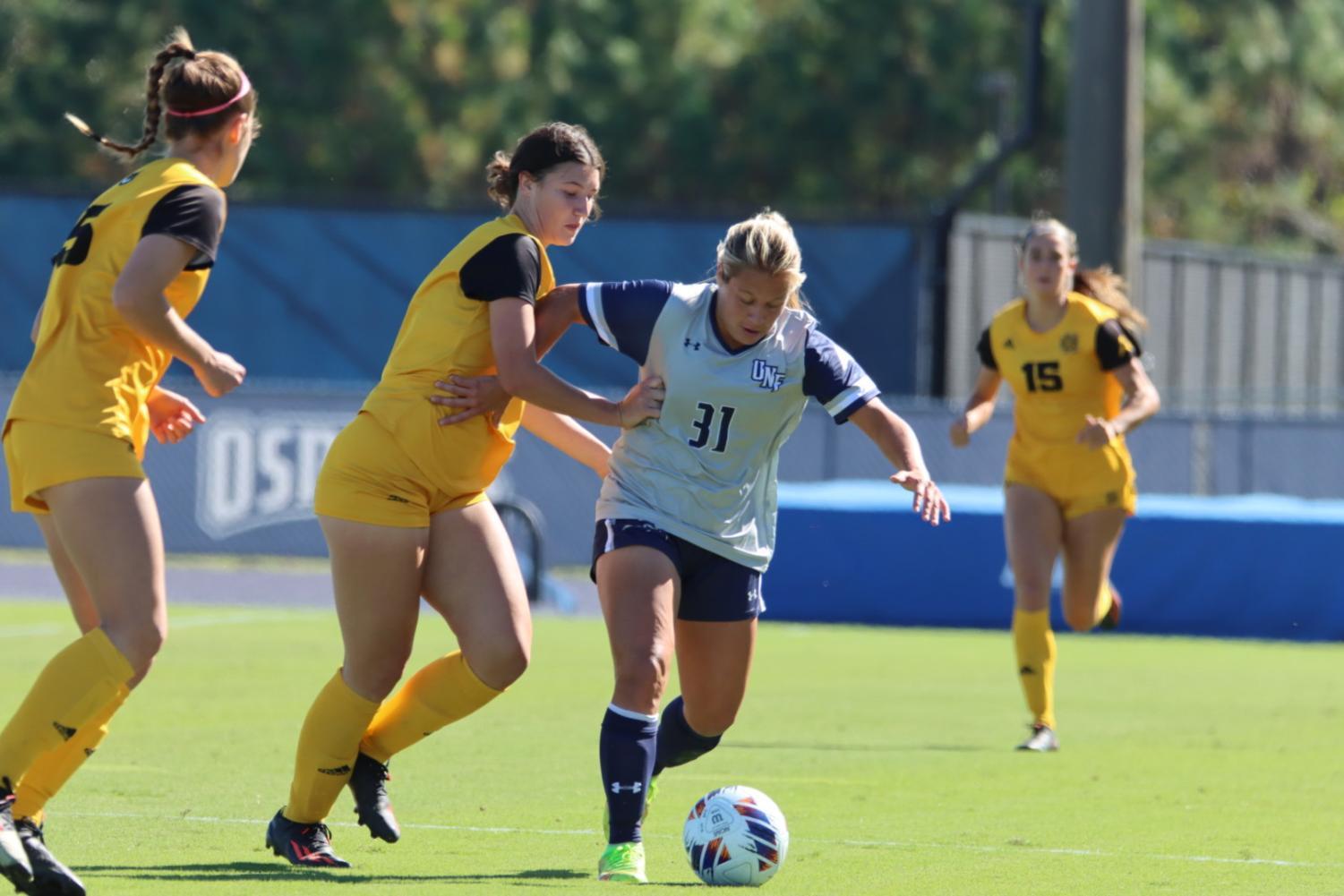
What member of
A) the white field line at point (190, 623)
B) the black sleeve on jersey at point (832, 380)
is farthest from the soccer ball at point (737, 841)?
the white field line at point (190, 623)

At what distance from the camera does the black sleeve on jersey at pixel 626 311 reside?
6590mm

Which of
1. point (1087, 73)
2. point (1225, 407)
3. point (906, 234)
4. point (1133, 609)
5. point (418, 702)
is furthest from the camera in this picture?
point (1225, 407)

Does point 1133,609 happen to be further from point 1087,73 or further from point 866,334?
point 866,334

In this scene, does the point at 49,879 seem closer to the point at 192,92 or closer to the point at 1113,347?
the point at 192,92

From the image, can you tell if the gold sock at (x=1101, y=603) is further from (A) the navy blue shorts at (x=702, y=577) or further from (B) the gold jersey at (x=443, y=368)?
(B) the gold jersey at (x=443, y=368)

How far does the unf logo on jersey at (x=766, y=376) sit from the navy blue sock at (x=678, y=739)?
43.6 inches

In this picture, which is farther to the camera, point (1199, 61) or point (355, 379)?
point (1199, 61)

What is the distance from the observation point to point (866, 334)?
25.4 metres

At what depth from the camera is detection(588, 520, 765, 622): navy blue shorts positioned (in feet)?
21.5

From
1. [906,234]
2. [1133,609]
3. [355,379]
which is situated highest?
[906,234]

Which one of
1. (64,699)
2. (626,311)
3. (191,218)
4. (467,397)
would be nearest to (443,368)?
(467,397)

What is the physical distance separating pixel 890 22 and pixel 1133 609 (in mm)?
28397

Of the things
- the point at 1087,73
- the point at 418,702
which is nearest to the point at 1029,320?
the point at 418,702

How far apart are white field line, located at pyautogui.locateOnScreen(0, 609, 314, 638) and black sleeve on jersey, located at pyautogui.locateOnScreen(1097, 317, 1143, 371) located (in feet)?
22.6
